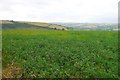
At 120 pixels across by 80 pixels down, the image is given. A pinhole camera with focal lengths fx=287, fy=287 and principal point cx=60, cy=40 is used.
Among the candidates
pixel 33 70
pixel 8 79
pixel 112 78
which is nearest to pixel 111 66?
pixel 112 78

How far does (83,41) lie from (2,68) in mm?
11138

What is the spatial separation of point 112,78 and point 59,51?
278 inches

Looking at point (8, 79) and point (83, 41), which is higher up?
point (83, 41)

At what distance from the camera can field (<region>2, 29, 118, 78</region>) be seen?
2180 cm

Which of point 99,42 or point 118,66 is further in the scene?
point 99,42

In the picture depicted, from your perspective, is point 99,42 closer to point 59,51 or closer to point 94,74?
point 59,51

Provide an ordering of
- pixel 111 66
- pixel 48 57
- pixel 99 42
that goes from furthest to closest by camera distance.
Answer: pixel 99 42
pixel 48 57
pixel 111 66

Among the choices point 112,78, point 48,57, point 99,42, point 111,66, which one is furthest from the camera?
point 99,42

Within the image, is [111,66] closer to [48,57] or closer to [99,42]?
[48,57]

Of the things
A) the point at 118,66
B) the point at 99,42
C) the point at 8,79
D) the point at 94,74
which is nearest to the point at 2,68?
the point at 8,79

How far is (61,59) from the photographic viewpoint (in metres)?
24.5

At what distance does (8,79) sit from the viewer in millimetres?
21531

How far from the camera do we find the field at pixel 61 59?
21.8 metres

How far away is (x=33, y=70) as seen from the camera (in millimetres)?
22250
